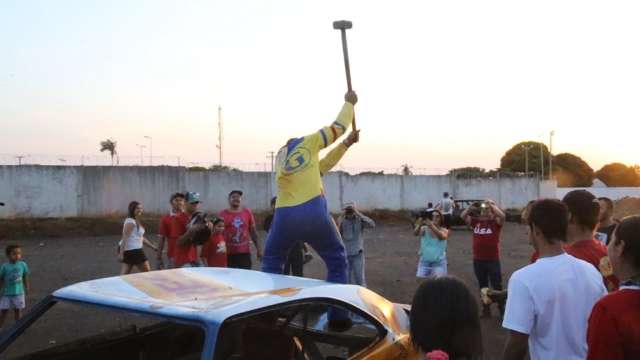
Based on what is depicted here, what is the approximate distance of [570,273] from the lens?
2865 millimetres

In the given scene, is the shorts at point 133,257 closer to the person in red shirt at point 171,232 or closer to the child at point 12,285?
the person in red shirt at point 171,232

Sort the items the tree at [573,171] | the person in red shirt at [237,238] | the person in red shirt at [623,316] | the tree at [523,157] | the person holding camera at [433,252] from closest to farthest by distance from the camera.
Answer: the person in red shirt at [623,316] → the person in red shirt at [237,238] → the person holding camera at [433,252] → the tree at [573,171] → the tree at [523,157]

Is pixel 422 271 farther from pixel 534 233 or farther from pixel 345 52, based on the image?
pixel 534 233

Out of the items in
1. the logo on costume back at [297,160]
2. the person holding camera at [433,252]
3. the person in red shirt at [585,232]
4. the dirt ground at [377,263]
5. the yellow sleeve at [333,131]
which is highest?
the yellow sleeve at [333,131]

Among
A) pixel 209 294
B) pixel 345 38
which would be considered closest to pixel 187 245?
pixel 345 38

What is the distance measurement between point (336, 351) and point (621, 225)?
1960 millimetres

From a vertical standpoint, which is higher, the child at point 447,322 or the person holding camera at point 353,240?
the child at point 447,322

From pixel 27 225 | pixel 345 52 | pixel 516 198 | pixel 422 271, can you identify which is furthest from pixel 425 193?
pixel 345 52

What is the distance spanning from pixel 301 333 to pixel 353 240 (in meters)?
5.54

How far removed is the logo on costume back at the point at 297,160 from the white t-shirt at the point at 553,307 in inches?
97.7

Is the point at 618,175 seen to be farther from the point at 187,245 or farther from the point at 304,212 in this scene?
the point at 304,212

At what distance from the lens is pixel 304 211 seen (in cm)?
489

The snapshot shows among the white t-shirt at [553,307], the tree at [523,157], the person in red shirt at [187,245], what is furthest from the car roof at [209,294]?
the tree at [523,157]

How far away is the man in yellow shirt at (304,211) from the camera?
4.91 meters
